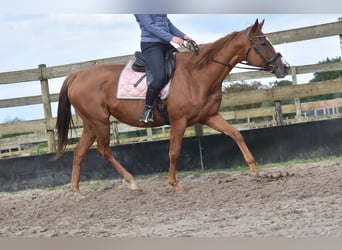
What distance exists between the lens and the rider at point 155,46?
338 cm

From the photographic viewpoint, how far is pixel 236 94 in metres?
4.49

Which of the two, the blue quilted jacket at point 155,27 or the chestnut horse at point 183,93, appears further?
the chestnut horse at point 183,93

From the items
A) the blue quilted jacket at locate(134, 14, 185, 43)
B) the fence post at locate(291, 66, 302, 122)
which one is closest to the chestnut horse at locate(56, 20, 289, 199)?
the blue quilted jacket at locate(134, 14, 185, 43)

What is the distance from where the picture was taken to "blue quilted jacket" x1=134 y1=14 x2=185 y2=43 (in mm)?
3334

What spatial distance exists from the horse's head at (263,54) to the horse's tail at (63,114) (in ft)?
4.57

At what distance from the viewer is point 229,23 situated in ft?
11.7

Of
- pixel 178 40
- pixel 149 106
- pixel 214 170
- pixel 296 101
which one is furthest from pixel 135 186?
pixel 296 101

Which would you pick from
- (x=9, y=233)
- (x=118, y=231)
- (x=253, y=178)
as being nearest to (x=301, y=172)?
(x=253, y=178)

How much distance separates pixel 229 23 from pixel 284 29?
961mm

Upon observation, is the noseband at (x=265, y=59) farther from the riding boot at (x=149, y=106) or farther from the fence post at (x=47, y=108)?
the fence post at (x=47, y=108)

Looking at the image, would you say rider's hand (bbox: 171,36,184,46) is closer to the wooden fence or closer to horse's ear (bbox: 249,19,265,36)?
horse's ear (bbox: 249,19,265,36)

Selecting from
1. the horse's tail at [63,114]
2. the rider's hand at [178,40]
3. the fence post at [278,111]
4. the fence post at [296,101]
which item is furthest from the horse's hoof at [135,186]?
the fence post at [296,101]

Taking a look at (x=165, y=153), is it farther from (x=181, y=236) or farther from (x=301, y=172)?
(x=181, y=236)

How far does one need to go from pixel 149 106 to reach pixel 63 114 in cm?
79
